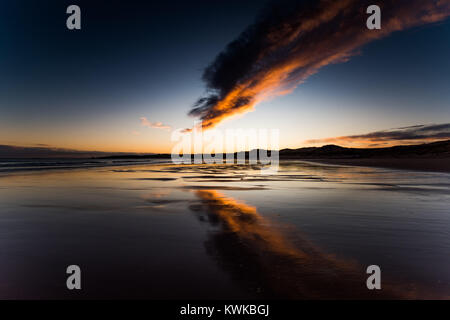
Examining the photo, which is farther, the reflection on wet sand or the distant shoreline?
the distant shoreline

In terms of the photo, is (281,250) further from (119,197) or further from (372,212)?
(119,197)

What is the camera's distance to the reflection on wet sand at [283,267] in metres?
3.71

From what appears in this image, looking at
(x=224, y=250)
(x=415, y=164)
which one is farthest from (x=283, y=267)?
(x=415, y=164)

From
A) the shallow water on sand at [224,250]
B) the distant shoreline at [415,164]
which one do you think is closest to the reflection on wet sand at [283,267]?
the shallow water on sand at [224,250]

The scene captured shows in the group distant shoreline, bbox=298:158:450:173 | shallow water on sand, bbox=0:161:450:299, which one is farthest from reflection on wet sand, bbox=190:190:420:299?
distant shoreline, bbox=298:158:450:173

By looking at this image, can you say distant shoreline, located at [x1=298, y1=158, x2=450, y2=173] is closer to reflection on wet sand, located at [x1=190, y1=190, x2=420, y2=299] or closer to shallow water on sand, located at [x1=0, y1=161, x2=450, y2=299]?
shallow water on sand, located at [x1=0, y1=161, x2=450, y2=299]

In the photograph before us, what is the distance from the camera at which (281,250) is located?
5.23 metres

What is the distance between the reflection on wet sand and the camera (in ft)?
12.2

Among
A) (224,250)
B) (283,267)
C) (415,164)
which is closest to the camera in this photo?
(283,267)

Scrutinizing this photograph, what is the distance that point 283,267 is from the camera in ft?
14.5

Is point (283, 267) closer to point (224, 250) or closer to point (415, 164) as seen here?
point (224, 250)

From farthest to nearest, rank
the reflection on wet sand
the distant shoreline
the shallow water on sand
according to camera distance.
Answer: the distant shoreline < the shallow water on sand < the reflection on wet sand

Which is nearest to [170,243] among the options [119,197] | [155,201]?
[155,201]
